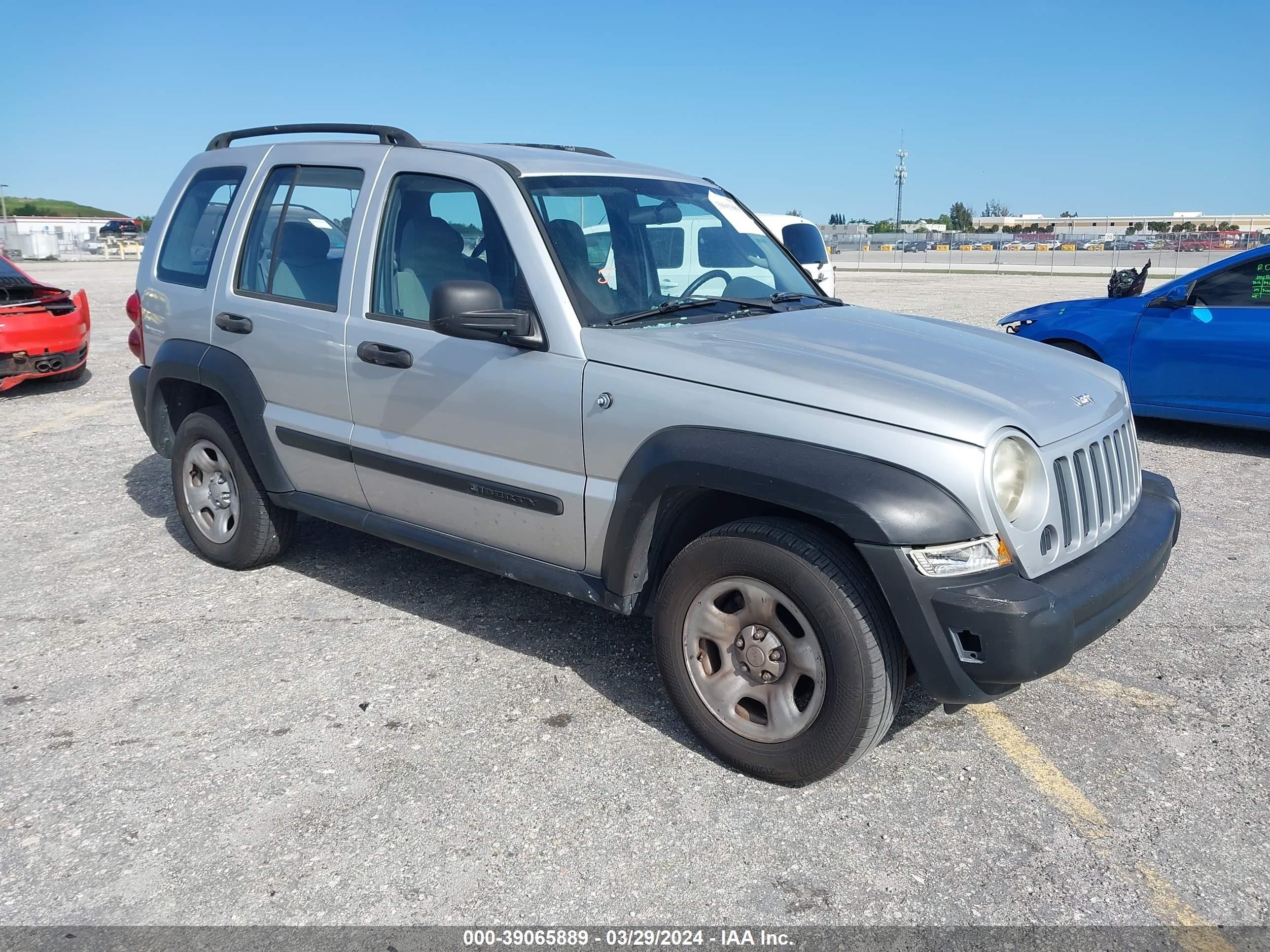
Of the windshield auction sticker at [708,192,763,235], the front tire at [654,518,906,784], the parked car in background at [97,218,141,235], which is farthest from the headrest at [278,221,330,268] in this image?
the parked car in background at [97,218,141,235]

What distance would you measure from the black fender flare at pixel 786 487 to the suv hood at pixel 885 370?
6.4 inches

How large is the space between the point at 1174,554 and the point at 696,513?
Answer: 3.26m

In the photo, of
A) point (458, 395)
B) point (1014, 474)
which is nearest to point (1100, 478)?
point (1014, 474)

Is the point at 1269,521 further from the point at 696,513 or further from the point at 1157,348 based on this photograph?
the point at 696,513

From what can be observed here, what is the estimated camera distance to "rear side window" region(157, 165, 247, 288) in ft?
16.1

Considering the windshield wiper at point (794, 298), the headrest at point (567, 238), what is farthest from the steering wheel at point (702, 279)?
the headrest at point (567, 238)

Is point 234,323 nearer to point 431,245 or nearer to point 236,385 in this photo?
point 236,385

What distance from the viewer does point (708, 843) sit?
2980 mm

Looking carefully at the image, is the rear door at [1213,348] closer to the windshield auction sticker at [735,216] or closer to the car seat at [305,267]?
the windshield auction sticker at [735,216]

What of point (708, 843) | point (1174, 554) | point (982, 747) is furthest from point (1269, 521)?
point (708, 843)

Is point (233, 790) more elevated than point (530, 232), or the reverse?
point (530, 232)

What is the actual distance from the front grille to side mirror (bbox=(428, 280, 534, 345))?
1814mm

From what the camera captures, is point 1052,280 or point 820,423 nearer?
point 820,423

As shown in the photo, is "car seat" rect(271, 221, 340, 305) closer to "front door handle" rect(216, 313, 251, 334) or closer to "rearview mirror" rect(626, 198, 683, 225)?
"front door handle" rect(216, 313, 251, 334)
